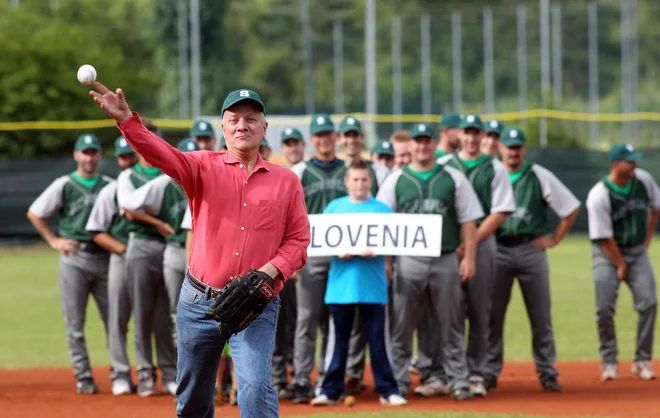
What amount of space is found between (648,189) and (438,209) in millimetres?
2537

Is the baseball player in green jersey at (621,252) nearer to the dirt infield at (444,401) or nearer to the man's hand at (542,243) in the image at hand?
the dirt infield at (444,401)

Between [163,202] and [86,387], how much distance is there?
1.83 m

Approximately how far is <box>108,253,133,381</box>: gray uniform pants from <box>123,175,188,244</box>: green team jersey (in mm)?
629

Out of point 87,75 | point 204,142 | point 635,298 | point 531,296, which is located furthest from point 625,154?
point 87,75

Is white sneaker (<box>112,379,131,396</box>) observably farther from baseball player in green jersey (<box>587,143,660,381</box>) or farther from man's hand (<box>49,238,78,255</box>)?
baseball player in green jersey (<box>587,143,660,381</box>)

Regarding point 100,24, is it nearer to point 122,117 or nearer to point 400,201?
point 400,201

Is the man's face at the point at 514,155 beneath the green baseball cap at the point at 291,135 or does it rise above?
beneath

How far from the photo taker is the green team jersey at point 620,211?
36.3 ft

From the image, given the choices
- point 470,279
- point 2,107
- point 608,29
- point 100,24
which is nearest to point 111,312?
point 470,279

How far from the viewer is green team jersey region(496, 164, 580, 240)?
1067 cm

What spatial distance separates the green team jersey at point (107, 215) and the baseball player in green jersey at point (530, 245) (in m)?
3.40

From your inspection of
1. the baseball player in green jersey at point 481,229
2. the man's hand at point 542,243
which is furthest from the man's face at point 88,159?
the man's hand at point 542,243

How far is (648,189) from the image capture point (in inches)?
446

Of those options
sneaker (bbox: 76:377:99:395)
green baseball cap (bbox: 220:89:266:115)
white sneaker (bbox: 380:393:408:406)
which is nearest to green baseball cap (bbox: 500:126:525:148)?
white sneaker (bbox: 380:393:408:406)
